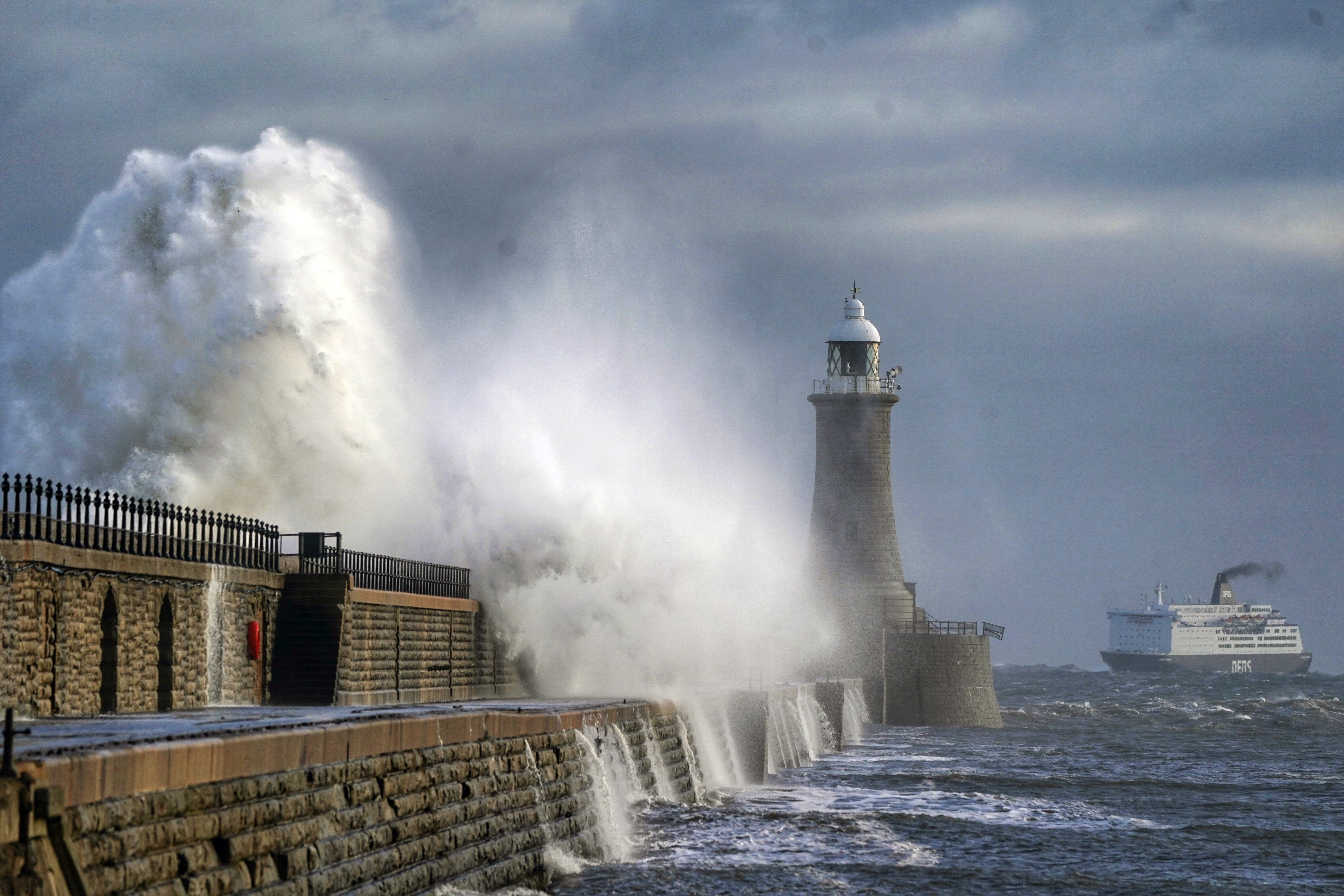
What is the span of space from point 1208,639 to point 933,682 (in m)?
98.6

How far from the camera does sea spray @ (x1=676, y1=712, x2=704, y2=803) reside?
28797mm

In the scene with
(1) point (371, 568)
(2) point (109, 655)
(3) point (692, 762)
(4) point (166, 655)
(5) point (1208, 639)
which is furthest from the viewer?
(5) point (1208, 639)

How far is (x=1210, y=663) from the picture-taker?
6019 inches

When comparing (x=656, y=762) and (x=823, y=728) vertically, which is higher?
(x=656, y=762)

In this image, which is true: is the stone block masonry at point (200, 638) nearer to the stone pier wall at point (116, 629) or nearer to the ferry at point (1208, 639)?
the stone pier wall at point (116, 629)

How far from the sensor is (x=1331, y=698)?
101 meters

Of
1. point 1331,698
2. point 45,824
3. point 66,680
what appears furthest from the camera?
point 1331,698

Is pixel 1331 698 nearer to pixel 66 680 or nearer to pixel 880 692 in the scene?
pixel 880 692

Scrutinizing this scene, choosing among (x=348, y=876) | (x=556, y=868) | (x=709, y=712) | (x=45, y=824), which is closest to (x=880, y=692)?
(x=709, y=712)

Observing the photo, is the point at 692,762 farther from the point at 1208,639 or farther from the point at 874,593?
the point at 1208,639

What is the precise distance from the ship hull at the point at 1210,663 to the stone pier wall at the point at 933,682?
9465 cm

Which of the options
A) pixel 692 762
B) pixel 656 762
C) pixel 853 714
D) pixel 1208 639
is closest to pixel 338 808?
pixel 656 762

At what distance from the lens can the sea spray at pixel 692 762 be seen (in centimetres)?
2880

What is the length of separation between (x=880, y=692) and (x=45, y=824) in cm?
5391
